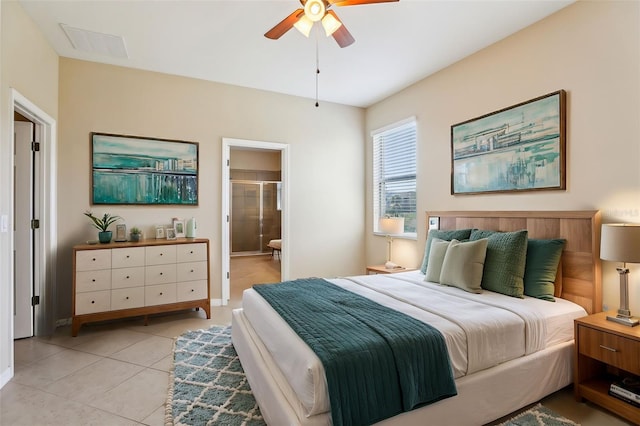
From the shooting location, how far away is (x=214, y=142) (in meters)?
3.96

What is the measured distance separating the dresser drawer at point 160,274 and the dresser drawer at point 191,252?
0.41 feet

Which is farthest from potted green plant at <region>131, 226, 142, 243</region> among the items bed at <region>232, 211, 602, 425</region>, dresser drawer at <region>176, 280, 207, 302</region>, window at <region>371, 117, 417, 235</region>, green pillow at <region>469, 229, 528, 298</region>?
green pillow at <region>469, 229, 528, 298</region>

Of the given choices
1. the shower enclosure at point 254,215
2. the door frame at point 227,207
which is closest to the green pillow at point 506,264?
the door frame at point 227,207

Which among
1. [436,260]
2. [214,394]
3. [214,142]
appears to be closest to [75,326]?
[214,394]

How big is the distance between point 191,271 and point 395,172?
2944 mm

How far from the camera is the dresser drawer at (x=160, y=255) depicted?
3.26m

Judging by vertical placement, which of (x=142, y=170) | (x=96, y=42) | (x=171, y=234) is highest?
(x=96, y=42)

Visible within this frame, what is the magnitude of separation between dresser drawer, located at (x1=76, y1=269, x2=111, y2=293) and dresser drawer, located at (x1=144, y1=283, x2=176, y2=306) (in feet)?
1.20

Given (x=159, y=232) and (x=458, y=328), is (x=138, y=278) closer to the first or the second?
(x=159, y=232)

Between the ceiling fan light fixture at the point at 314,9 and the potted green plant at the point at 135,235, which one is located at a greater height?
the ceiling fan light fixture at the point at 314,9

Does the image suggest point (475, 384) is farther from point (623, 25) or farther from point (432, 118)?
point (432, 118)

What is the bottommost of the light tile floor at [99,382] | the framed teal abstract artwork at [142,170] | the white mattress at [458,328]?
the light tile floor at [99,382]

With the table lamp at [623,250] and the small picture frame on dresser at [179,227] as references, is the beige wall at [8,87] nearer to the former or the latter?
the small picture frame on dresser at [179,227]

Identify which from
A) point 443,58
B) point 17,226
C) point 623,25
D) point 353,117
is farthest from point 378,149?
point 17,226
